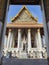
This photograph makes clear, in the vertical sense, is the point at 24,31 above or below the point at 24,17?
below

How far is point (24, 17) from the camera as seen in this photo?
47.3 feet

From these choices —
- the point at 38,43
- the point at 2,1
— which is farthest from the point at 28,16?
the point at 2,1

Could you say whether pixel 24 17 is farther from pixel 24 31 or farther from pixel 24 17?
pixel 24 31

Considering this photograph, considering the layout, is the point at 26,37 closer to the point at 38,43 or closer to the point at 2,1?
the point at 38,43

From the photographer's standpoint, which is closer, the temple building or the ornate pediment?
the temple building

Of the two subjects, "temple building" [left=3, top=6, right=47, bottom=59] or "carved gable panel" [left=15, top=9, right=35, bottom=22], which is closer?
"temple building" [left=3, top=6, right=47, bottom=59]

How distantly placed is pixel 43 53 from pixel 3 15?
30.0 feet

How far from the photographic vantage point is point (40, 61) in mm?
2104

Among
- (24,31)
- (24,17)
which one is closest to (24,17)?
(24,17)

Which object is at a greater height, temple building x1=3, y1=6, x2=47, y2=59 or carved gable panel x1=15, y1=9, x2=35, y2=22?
carved gable panel x1=15, y1=9, x2=35, y2=22

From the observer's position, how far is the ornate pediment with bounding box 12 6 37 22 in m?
14.1

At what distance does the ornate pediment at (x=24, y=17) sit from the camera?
555 inches

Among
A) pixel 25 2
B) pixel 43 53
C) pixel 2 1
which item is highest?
pixel 25 2

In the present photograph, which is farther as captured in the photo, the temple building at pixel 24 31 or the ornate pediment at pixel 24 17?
the ornate pediment at pixel 24 17
